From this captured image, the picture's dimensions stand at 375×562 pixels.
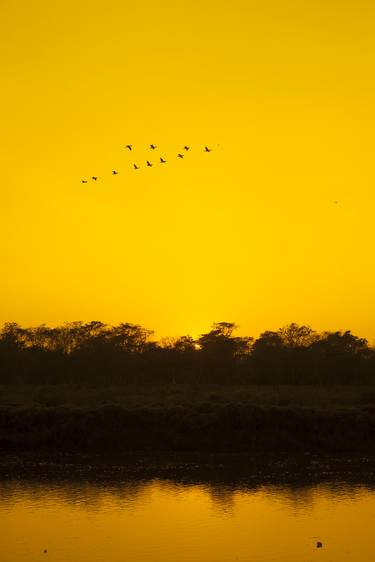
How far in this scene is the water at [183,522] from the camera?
778 inches

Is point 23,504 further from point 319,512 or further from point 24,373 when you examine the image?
point 24,373

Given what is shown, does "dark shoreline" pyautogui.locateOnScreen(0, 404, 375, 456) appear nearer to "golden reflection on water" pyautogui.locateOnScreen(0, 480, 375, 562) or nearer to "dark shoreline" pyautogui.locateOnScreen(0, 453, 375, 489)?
A: "dark shoreline" pyautogui.locateOnScreen(0, 453, 375, 489)

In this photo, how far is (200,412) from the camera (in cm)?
3700

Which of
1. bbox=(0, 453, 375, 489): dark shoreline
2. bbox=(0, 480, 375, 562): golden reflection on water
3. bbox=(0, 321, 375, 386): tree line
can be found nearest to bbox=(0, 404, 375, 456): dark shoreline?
bbox=(0, 453, 375, 489): dark shoreline

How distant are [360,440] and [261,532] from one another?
14578mm

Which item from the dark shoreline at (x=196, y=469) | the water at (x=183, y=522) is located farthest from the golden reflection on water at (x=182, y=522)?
the dark shoreline at (x=196, y=469)

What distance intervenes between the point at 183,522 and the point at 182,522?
0.03 metres

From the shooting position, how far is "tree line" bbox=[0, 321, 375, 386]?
72.1m

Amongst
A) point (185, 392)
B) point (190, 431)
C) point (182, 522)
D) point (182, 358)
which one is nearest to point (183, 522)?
point (182, 522)

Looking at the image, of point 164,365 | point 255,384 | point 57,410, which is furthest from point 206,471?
point 164,365

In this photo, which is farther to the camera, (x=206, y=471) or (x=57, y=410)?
(x=57, y=410)

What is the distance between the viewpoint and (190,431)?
Answer: 35625mm

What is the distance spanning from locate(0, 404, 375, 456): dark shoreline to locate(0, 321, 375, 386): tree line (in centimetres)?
3307

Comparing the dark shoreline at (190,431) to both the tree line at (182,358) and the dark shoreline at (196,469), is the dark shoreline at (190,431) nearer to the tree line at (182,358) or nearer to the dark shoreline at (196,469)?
the dark shoreline at (196,469)
